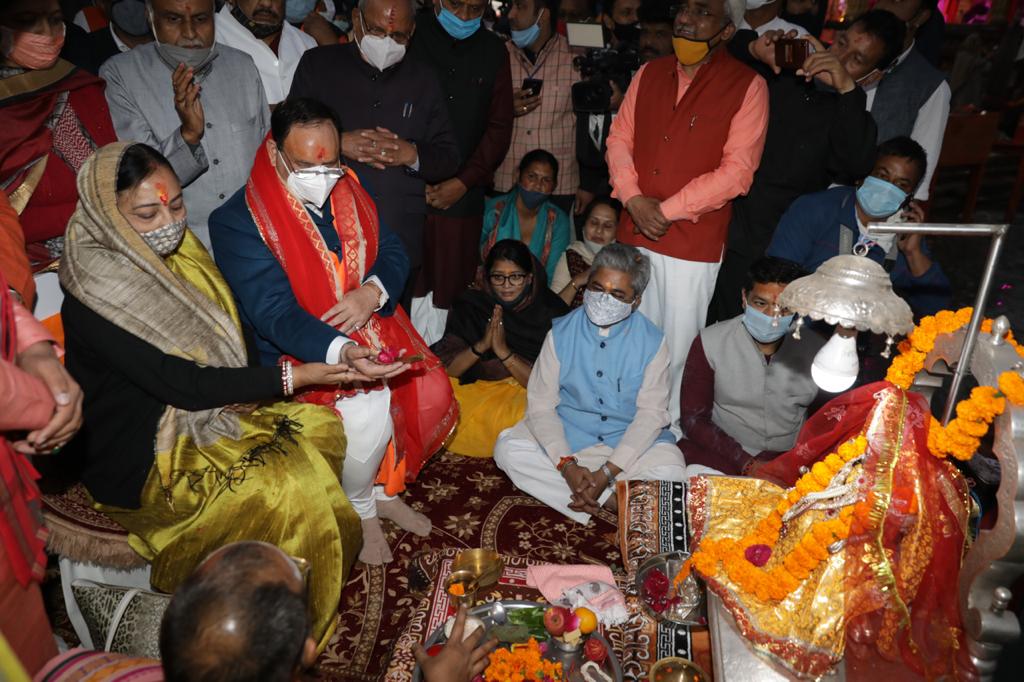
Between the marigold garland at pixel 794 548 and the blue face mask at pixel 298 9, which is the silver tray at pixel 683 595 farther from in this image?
the blue face mask at pixel 298 9

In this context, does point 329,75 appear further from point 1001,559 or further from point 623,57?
point 1001,559

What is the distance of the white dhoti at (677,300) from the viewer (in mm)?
3975

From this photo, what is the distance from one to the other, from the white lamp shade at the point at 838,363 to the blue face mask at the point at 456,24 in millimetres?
3110

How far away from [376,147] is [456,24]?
3.30 ft

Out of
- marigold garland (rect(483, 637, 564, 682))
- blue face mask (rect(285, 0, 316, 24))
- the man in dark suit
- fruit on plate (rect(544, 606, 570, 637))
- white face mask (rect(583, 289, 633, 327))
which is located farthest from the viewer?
blue face mask (rect(285, 0, 316, 24))

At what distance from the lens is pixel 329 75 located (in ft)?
12.3

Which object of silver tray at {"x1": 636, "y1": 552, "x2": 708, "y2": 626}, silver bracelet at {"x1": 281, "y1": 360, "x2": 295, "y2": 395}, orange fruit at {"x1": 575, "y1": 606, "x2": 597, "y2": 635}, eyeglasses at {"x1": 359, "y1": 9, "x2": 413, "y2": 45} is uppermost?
eyeglasses at {"x1": 359, "y1": 9, "x2": 413, "y2": 45}

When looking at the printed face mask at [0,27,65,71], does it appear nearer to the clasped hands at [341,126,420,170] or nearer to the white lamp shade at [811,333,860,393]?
the clasped hands at [341,126,420,170]

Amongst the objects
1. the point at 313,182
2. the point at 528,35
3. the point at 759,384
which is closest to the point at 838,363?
the point at 759,384

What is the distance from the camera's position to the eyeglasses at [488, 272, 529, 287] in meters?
4.03

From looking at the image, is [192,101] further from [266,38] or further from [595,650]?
[595,650]

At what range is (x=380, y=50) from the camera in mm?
3682

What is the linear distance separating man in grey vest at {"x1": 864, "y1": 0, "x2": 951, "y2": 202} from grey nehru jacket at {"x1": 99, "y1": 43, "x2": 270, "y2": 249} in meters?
3.43

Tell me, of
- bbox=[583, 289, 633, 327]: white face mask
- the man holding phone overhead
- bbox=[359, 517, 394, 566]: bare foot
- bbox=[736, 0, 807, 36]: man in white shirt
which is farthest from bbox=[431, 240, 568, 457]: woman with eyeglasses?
bbox=[736, 0, 807, 36]: man in white shirt
